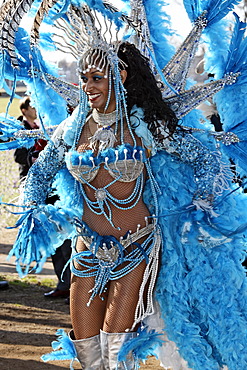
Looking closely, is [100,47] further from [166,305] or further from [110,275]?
[166,305]

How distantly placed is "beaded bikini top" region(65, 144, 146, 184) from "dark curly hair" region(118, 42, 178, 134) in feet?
0.63

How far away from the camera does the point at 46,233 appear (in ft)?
9.96

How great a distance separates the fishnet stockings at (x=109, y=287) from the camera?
9.64 feet

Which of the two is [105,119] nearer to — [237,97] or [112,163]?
[112,163]

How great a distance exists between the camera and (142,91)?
3.03m

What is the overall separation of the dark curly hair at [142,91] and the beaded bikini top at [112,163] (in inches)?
7.5

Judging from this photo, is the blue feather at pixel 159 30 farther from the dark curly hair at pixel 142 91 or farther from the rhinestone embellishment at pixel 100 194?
the rhinestone embellishment at pixel 100 194

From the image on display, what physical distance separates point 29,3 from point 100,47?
410 millimetres

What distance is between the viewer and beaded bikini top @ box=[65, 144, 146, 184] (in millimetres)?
2930

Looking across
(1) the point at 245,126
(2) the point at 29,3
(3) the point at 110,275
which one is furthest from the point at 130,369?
(2) the point at 29,3

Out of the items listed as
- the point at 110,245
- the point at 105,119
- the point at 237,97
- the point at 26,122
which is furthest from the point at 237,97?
the point at 26,122

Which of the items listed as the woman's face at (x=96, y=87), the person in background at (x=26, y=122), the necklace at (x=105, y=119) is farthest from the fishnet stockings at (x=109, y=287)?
the person in background at (x=26, y=122)

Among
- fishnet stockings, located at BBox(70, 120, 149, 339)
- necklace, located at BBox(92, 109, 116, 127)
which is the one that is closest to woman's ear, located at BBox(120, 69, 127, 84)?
necklace, located at BBox(92, 109, 116, 127)

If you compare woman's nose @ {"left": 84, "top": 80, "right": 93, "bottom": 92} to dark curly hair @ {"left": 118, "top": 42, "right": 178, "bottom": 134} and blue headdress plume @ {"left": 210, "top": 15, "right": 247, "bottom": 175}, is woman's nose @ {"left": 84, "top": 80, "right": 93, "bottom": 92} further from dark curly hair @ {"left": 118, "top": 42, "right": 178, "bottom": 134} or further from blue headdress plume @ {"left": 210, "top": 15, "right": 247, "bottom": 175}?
blue headdress plume @ {"left": 210, "top": 15, "right": 247, "bottom": 175}
